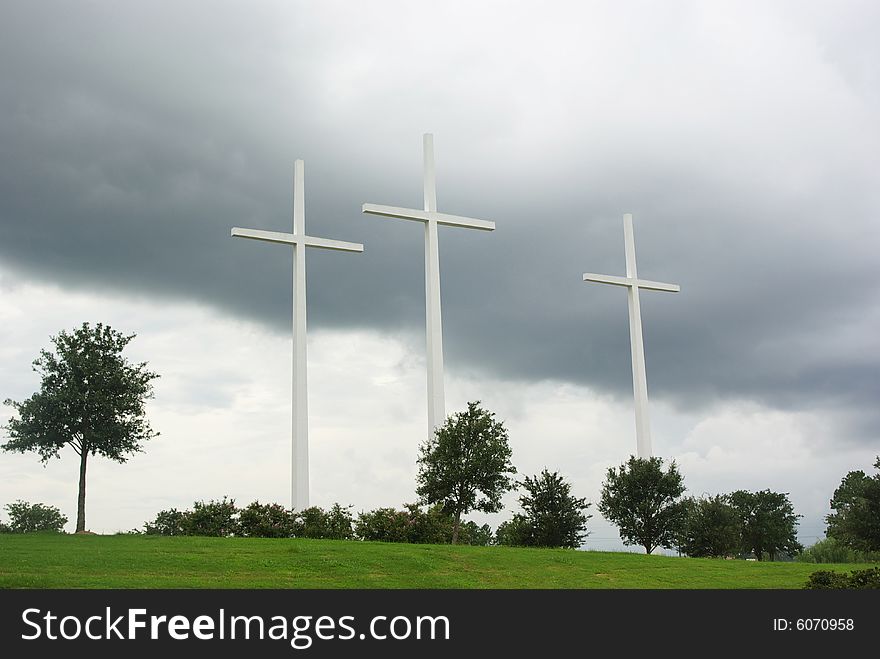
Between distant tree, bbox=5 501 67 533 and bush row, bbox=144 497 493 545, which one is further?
distant tree, bbox=5 501 67 533

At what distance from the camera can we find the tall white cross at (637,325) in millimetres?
44781

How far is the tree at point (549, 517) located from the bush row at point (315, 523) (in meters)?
4.73

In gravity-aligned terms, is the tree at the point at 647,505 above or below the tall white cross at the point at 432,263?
below

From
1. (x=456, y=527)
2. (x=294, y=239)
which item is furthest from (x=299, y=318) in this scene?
(x=456, y=527)

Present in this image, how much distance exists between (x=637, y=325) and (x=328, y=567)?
2663cm

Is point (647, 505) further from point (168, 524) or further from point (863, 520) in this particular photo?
point (168, 524)

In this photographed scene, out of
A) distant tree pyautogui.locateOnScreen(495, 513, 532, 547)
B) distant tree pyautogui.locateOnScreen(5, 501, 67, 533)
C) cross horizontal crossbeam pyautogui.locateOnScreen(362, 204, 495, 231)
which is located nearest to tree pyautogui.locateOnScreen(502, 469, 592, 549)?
distant tree pyautogui.locateOnScreen(495, 513, 532, 547)

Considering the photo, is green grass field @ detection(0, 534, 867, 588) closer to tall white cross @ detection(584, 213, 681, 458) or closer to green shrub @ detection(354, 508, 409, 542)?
green shrub @ detection(354, 508, 409, 542)

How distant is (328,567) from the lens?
77.9 ft

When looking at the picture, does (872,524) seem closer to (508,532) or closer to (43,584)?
(508,532)

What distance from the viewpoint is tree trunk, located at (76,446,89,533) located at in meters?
36.9

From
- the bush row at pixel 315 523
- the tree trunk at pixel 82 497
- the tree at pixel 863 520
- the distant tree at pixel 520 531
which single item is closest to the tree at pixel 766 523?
the tree at pixel 863 520

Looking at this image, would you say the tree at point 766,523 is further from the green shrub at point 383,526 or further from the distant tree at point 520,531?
the green shrub at point 383,526
